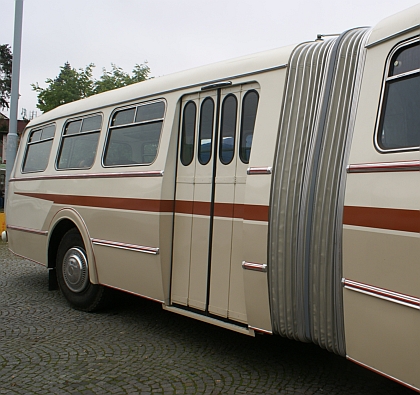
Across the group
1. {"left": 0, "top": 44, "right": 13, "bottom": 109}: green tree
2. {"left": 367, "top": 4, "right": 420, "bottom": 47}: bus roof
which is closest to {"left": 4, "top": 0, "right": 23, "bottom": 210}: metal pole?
{"left": 367, "top": 4, "right": 420, "bottom": 47}: bus roof

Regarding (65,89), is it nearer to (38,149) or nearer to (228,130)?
(38,149)

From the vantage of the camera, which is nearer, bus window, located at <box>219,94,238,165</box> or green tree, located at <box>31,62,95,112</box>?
bus window, located at <box>219,94,238,165</box>

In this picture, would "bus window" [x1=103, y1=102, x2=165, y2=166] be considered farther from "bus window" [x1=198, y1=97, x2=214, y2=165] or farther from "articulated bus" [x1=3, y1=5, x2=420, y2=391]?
"bus window" [x1=198, y1=97, x2=214, y2=165]

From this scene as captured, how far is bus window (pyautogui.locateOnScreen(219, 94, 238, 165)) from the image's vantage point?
14.1ft

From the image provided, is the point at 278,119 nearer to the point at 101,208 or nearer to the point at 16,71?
the point at 101,208

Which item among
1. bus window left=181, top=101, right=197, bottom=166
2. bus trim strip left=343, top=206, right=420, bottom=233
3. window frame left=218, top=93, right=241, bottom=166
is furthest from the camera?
bus window left=181, top=101, right=197, bottom=166

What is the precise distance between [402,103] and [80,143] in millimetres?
4424

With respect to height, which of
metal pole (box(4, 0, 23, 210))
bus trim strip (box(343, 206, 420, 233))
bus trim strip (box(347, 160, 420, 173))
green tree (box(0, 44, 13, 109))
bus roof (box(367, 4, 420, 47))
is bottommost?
bus trim strip (box(343, 206, 420, 233))

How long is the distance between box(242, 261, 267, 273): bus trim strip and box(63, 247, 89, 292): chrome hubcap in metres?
2.89

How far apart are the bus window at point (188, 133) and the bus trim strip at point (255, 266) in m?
1.33

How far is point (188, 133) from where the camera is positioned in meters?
4.74

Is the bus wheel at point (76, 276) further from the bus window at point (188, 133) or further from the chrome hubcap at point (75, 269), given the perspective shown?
the bus window at point (188, 133)

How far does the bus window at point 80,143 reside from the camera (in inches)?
237

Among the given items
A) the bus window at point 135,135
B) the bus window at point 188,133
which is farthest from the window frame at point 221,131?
the bus window at point 135,135
